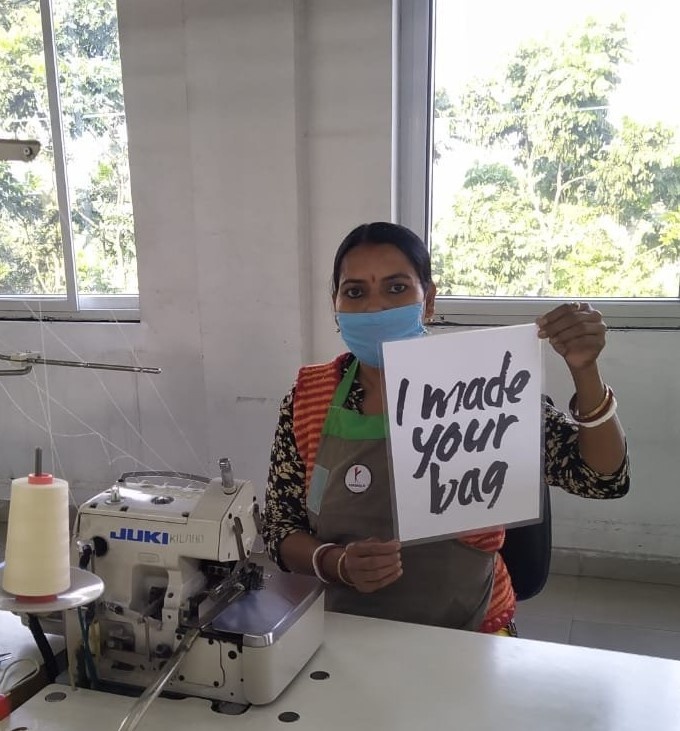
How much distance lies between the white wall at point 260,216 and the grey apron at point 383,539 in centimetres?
131

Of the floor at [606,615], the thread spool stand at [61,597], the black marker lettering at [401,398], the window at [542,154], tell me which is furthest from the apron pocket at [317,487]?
the window at [542,154]

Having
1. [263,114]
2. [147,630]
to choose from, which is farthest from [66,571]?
[263,114]

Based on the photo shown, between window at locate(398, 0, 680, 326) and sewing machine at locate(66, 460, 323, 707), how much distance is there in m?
1.69

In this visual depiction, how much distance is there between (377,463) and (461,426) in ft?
0.81

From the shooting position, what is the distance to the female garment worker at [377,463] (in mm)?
1140

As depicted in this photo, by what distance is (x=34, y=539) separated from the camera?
0.79m

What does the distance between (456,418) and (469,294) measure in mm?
1622

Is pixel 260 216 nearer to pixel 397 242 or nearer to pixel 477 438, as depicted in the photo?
pixel 397 242

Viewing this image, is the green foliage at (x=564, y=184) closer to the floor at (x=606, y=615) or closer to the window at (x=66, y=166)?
the floor at (x=606, y=615)

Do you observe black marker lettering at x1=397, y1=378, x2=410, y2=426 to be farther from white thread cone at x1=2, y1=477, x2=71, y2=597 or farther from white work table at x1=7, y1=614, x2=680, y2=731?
white thread cone at x1=2, y1=477, x2=71, y2=597

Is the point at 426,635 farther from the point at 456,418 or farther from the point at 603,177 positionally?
the point at 603,177

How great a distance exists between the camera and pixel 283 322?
8.24ft

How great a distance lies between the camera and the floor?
2115mm

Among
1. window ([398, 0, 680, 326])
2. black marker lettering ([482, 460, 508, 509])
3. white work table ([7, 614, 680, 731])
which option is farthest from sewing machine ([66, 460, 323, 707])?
window ([398, 0, 680, 326])
